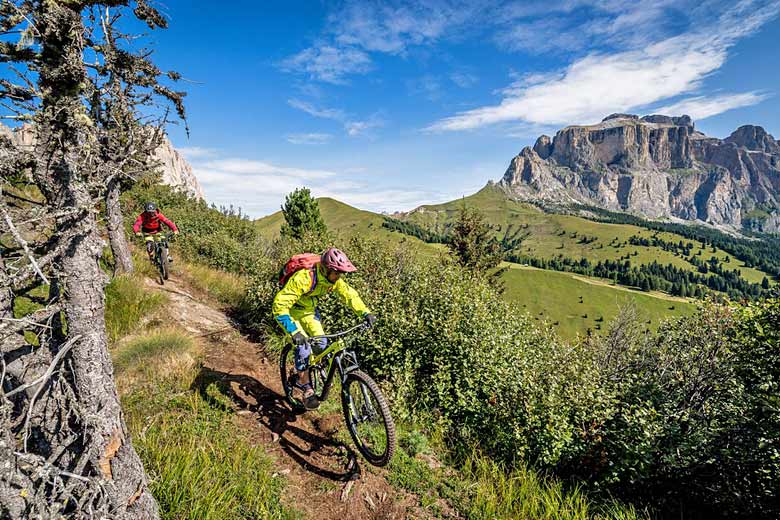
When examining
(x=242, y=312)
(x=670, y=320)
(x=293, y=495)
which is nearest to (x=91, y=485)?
(x=293, y=495)

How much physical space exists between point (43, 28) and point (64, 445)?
3281 millimetres

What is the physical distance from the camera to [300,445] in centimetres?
610

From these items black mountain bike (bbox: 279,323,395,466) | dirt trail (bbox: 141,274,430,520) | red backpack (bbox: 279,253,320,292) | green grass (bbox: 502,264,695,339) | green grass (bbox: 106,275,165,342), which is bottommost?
green grass (bbox: 502,264,695,339)

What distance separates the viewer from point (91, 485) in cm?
313

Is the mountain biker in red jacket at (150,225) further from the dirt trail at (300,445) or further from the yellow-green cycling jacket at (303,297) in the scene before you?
the yellow-green cycling jacket at (303,297)

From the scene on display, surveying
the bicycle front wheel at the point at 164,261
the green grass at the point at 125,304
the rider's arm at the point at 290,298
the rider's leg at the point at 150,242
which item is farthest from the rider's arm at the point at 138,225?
the rider's arm at the point at 290,298

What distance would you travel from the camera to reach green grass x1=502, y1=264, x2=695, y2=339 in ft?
439

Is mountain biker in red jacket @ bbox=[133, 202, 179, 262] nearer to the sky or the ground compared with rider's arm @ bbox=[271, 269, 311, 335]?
nearer to the sky

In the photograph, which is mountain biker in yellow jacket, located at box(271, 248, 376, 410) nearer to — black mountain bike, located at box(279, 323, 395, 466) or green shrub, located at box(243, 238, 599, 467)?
black mountain bike, located at box(279, 323, 395, 466)

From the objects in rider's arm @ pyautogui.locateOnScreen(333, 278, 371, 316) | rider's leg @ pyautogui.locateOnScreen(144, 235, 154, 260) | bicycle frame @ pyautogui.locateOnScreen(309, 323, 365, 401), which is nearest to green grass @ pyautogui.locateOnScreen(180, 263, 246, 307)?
rider's leg @ pyautogui.locateOnScreen(144, 235, 154, 260)

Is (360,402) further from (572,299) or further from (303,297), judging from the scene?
(572,299)

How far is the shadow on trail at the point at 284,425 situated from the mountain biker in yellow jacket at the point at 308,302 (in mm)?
600

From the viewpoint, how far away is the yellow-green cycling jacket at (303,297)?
5750 millimetres

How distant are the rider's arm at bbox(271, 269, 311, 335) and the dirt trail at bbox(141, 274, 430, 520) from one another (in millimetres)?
2020
